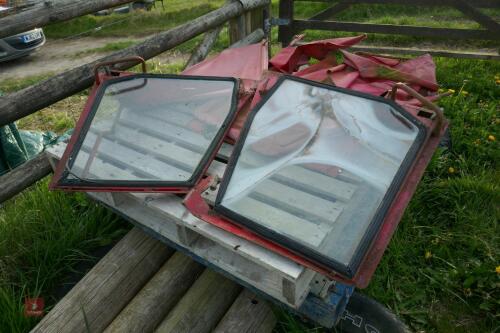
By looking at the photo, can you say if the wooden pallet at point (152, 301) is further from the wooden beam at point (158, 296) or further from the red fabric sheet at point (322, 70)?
the red fabric sheet at point (322, 70)

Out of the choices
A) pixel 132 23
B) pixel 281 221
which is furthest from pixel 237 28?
pixel 132 23

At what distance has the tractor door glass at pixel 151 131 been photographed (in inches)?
73.7

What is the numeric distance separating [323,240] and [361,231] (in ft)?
0.46

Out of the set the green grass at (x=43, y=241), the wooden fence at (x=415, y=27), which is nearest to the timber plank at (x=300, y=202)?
the green grass at (x=43, y=241)

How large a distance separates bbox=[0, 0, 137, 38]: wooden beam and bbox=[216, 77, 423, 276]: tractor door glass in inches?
52.5

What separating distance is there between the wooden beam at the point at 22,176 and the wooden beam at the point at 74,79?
1.07ft

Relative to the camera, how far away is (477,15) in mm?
4504

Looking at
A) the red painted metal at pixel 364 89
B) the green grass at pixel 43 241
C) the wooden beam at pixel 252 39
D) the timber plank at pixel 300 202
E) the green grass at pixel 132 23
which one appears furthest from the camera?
the green grass at pixel 132 23

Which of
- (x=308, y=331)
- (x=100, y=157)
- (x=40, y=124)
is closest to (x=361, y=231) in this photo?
(x=308, y=331)

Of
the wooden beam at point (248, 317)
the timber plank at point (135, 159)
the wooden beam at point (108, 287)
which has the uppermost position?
the timber plank at point (135, 159)

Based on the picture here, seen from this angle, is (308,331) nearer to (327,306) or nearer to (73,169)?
(327,306)

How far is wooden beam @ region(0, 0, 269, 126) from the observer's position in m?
2.16

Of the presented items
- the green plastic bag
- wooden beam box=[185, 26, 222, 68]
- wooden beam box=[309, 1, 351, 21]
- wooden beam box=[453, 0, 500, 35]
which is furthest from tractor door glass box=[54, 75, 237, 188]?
wooden beam box=[453, 0, 500, 35]

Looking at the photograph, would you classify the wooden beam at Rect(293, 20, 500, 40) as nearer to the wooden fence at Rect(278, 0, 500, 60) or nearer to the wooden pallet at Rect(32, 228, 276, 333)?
the wooden fence at Rect(278, 0, 500, 60)
